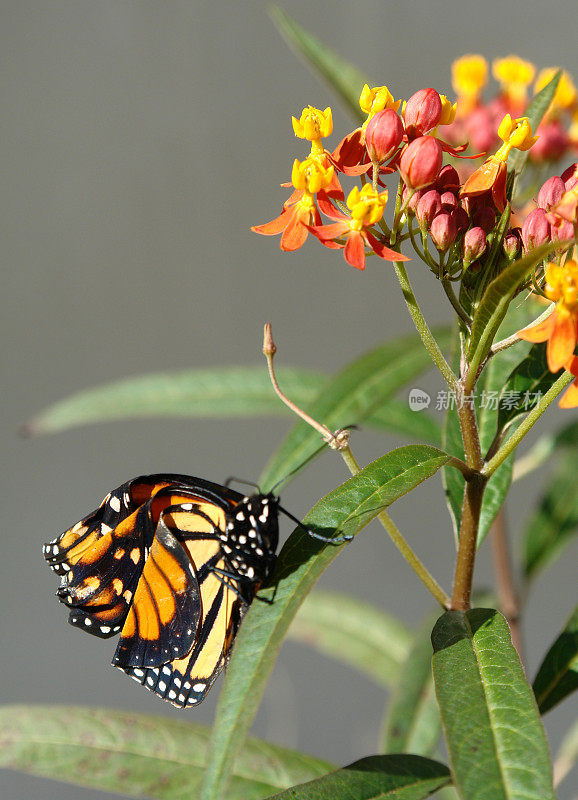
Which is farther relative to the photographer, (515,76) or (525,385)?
(515,76)

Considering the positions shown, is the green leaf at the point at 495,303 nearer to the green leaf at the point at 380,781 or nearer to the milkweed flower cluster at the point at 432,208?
the milkweed flower cluster at the point at 432,208

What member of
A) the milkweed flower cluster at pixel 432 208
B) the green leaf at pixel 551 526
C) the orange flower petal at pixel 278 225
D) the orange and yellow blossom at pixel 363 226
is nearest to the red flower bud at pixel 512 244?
the milkweed flower cluster at pixel 432 208

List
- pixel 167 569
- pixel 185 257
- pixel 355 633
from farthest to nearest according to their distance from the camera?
pixel 185 257, pixel 355 633, pixel 167 569

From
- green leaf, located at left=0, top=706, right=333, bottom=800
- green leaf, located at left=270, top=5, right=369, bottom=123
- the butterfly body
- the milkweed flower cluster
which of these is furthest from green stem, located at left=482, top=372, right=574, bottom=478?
green leaf, located at left=270, top=5, right=369, bottom=123

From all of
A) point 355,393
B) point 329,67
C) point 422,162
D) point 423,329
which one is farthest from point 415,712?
point 329,67

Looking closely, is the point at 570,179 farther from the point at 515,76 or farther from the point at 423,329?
the point at 515,76

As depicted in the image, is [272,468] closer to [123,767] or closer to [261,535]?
[261,535]

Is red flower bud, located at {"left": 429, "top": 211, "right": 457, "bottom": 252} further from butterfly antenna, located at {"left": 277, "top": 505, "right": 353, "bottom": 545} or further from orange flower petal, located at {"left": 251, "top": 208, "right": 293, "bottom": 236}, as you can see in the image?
butterfly antenna, located at {"left": 277, "top": 505, "right": 353, "bottom": 545}
